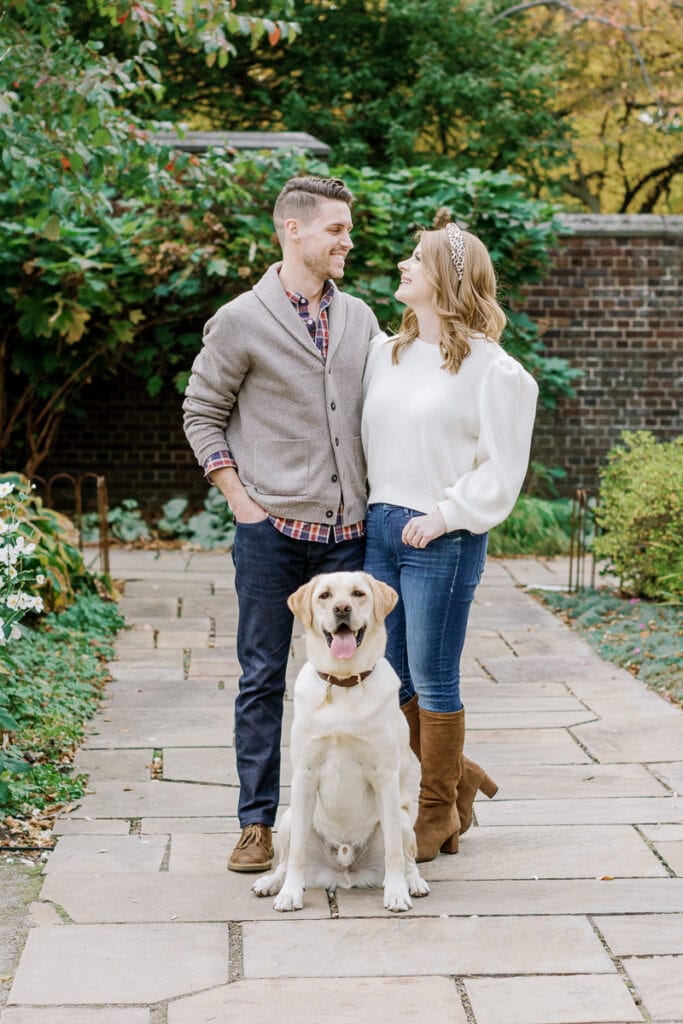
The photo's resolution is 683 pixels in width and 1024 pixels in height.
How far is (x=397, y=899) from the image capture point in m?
3.35

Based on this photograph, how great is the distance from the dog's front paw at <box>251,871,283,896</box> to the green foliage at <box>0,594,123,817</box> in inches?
41.9

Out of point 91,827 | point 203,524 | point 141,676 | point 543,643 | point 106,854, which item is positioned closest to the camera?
point 106,854

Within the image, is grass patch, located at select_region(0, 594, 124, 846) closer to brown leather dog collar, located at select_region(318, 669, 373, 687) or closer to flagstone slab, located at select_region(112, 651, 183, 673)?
flagstone slab, located at select_region(112, 651, 183, 673)

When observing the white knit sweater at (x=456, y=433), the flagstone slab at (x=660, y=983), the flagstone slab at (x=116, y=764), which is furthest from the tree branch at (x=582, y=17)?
the flagstone slab at (x=660, y=983)

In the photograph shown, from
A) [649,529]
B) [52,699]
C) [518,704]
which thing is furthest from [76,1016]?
[649,529]

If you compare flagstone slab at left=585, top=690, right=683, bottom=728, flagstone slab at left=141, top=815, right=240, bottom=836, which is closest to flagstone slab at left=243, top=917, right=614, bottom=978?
flagstone slab at left=141, top=815, right=240, bottom=836

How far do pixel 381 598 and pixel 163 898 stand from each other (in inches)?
42.5

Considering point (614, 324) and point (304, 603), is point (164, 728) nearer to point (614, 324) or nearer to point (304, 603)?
point (304, 603)

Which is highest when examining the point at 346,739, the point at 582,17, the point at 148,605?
the point at 582,17

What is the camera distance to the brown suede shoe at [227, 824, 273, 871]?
12.0 ft

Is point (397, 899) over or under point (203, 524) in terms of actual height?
over

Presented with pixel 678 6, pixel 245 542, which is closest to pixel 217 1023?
pixel 245 542

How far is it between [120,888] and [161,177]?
168 inches

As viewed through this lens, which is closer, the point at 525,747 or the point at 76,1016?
the point at 76,1016
